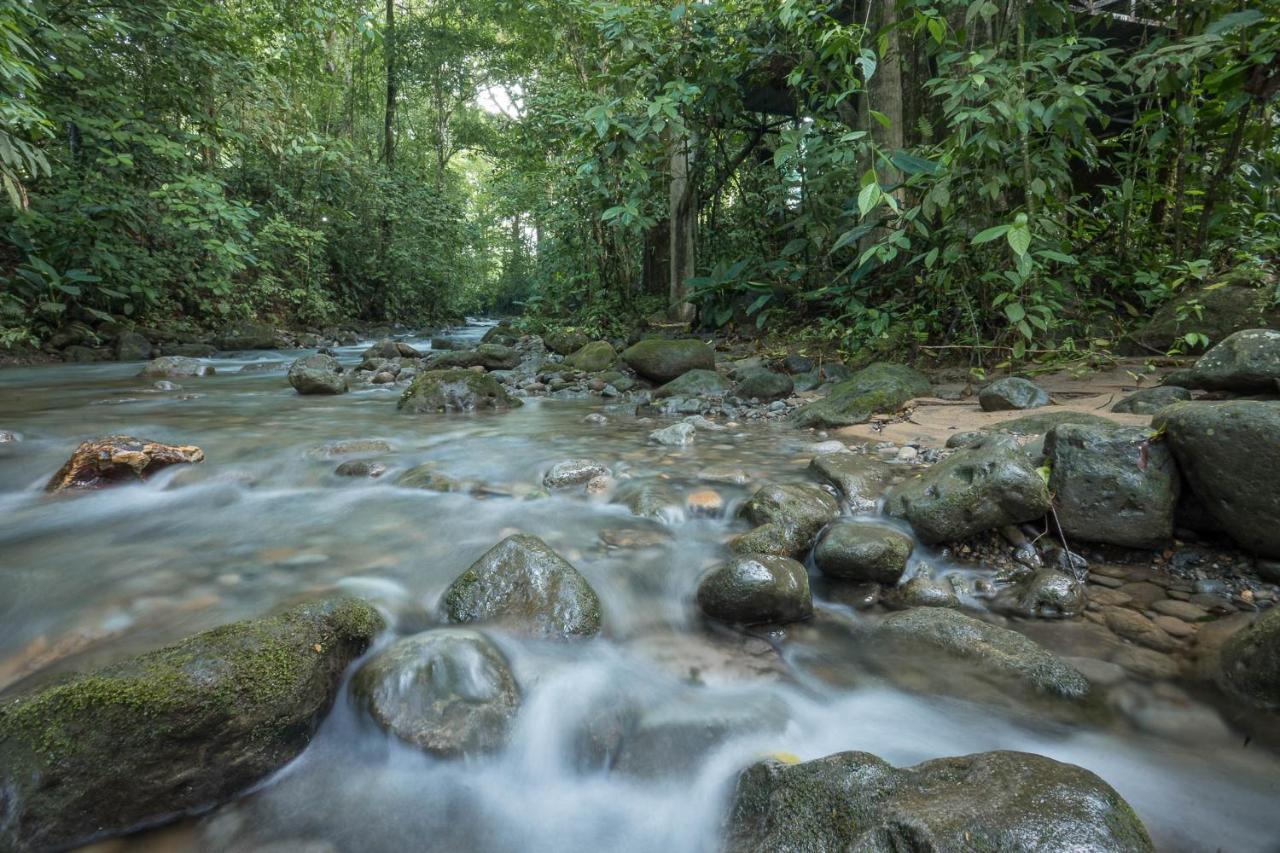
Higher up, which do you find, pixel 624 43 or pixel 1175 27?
pixel 624 43

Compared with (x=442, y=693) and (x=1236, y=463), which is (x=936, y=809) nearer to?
(x=442, y=693)

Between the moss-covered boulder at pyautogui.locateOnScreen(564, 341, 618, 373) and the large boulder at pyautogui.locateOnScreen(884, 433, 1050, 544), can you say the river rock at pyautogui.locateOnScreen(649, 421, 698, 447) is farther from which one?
the moss-covered boulder at pyautogui.locateOnScreen(564, 341, 618, 373)

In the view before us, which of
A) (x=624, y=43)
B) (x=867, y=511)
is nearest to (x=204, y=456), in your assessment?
(x=867, y=511)

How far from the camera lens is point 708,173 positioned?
9977 mm

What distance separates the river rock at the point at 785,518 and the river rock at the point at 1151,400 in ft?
6.65

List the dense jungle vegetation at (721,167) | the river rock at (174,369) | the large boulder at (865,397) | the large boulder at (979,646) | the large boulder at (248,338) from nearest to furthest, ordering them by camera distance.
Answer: the large boulder at (979,646) → the dense jungle vegetation at (721,167) → the large boulder at (865,397) → the river rock at (174,369) → the large boulder at (248,338)

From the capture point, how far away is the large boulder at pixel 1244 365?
2908mm

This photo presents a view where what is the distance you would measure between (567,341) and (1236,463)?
27.7 feet

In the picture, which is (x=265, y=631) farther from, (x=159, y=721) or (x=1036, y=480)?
(x=1036, y=480)

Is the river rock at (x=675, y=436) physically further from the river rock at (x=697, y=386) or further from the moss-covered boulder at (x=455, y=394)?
the moss-covered boulder at (x=455, y=394)

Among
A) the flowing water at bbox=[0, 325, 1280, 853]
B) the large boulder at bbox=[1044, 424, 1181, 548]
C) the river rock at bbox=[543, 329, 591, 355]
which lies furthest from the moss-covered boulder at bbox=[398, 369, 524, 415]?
the large boulder at bbox=[1044, 424, 1181, 548]

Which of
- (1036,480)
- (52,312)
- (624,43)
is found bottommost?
(1036,480)

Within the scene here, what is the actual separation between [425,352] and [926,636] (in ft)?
34.9

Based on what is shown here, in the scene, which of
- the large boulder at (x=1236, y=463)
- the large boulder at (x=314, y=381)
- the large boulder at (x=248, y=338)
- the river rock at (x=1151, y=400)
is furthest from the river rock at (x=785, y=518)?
the large boulder at (x=248, y=338)
